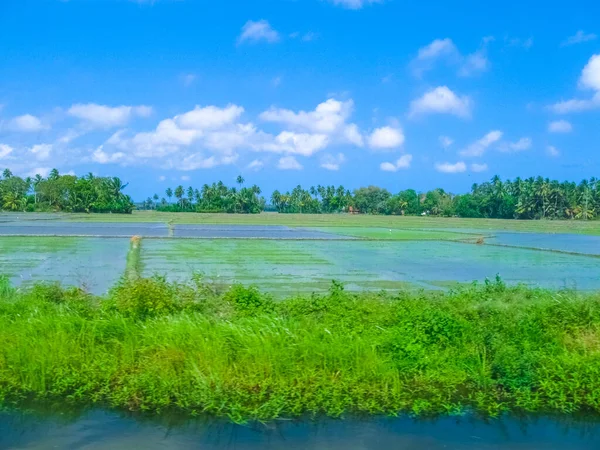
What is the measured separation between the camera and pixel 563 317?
6.89m

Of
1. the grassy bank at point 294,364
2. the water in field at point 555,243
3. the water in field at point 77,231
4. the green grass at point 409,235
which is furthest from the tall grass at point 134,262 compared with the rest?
the water in field at point 555,243

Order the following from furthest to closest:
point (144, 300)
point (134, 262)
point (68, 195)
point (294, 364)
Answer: point (68, 195), point (134, 262), point (144, 300), point (294, 364)

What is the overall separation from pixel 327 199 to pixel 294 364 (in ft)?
256

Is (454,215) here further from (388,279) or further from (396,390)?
(396,390)

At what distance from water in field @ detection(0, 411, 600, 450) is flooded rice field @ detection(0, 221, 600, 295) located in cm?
539

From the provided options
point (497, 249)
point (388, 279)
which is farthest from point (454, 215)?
point (388, 279)

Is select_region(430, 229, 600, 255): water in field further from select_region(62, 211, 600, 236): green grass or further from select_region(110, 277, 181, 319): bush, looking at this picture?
select_region(110, 277, 181, 319): bush

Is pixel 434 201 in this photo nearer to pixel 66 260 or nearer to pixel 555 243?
pixel 555 243

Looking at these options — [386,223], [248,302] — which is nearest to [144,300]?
[248,302]

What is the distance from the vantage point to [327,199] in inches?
3268

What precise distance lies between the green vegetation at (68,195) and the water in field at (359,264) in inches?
1765

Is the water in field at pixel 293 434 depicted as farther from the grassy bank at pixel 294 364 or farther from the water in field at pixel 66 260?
the water in field at pixel 66 260

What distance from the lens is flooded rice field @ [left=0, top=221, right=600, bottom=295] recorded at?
496 inches

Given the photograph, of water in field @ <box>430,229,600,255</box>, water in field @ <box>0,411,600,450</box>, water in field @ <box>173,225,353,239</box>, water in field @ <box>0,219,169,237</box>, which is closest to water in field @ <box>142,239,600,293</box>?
water in field @ <box>430,229,600,255</box>
